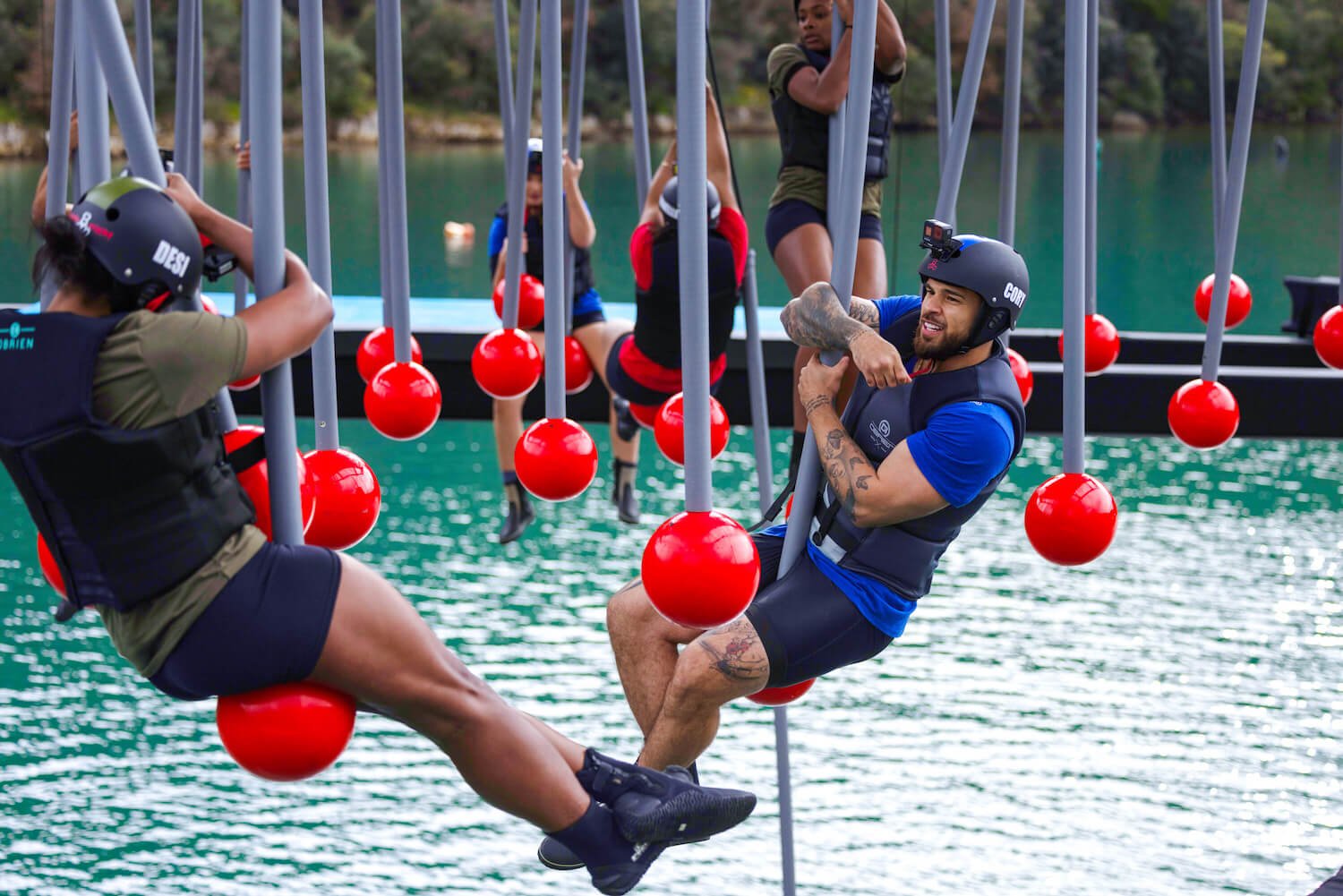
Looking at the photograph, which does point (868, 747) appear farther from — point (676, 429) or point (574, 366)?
point (676, 429)

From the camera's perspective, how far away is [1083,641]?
19.7 feet

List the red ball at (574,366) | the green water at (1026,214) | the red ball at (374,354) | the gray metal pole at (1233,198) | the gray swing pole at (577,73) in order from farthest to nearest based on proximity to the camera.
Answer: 1. the green water at (1026,214)
2. the red ball at (574,366)
3. the red ball at (374,354)
4. the gray swing pole at (577,73)
5. the gray metal pole at (1233,198)

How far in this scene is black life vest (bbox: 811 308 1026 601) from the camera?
2.89 meters

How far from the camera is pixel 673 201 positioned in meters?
4.13

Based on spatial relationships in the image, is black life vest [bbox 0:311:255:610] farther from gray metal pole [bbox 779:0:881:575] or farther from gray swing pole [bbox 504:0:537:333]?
gray swing pole [bbox 504:0:537:333]

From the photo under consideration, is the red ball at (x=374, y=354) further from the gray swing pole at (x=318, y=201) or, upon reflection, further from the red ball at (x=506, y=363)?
the gray swing pole at (x=318, y=201)

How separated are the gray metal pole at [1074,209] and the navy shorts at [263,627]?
1.13m

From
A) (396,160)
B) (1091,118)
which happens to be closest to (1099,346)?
(1091,118)

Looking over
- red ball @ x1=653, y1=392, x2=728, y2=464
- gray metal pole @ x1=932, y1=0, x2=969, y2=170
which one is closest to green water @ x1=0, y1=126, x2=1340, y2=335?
gray metal pole @ x1=932, y1=0, x2=969, y2=170

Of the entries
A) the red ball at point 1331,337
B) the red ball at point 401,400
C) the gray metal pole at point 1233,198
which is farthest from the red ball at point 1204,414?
the red ball at point 401,400

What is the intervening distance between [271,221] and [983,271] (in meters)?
1.28

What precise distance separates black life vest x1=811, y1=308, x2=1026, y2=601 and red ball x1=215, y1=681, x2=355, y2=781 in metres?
1.06

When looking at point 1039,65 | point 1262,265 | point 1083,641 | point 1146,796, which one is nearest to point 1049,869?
point 1146,796

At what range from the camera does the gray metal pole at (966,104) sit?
2.91 m
